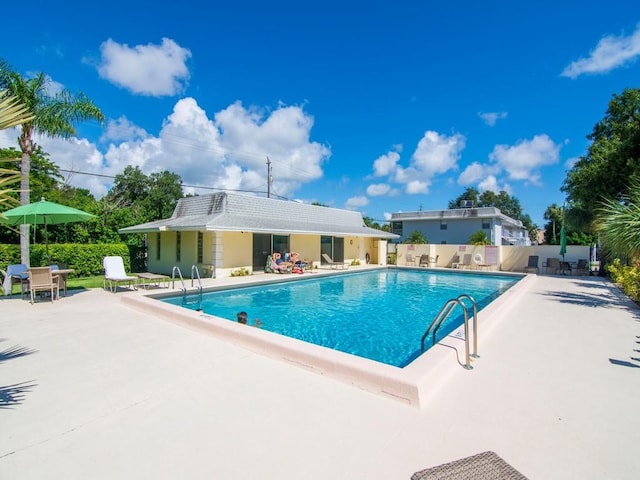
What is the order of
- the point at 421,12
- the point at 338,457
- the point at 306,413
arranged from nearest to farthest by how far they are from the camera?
1. the point at 338,457
2. the point at 306,413
3. the point at 421,12

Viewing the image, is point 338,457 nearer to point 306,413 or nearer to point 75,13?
point 306,413

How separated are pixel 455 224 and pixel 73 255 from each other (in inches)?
1345

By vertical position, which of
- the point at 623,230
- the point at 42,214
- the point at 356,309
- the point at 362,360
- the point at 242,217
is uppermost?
the point at 242,217

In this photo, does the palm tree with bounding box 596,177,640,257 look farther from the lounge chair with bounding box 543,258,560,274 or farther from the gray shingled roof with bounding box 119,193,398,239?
the gray shingled roof with bounding box 119,193,398,239

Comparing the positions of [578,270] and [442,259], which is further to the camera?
[442,259]

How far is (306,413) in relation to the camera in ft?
11.6

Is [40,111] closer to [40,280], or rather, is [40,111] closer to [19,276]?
[19,276]

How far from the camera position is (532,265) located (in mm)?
20469

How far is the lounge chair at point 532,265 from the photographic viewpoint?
20.4m

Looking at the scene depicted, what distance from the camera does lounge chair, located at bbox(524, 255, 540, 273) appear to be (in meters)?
20.4

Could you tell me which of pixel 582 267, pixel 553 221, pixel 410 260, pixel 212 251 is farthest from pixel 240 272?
pixel 553 221

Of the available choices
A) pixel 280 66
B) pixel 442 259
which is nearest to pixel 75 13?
pixel 280 66

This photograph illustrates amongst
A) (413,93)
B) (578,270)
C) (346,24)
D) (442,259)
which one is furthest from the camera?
(442,259)

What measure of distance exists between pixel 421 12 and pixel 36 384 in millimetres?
16625
